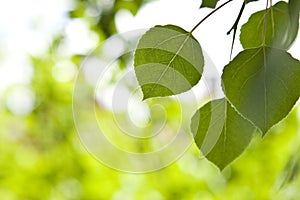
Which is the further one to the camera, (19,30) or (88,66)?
(19,30)

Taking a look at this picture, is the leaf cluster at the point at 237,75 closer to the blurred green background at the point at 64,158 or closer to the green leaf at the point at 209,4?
the green leaf at the point at 209,4

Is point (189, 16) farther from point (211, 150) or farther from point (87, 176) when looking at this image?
point (87, 176)

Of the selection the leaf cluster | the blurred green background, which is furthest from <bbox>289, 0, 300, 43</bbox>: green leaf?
the blurred green background

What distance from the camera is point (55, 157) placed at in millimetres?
2172

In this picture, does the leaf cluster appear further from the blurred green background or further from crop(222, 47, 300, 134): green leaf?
the blurred green background

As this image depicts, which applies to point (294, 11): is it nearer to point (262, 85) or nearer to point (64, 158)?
point (262, 85)

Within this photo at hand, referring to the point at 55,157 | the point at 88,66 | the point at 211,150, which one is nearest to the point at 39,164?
the point at 55,157

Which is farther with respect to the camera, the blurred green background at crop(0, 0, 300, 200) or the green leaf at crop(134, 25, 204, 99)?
the blurred green background at crop(0, 0, 300, 200)

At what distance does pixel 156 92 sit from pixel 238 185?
66.7 inches

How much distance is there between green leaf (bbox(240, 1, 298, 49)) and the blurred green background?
4.67ft

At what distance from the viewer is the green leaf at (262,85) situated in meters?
0.35

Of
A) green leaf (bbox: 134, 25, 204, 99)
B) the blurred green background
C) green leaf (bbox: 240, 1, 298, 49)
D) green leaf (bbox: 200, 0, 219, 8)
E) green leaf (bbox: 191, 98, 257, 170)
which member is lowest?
the blurred green background

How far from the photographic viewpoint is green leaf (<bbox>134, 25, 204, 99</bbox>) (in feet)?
1.19

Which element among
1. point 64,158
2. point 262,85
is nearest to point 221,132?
point 262,85
